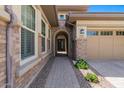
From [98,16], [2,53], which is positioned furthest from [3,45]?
[98,16]


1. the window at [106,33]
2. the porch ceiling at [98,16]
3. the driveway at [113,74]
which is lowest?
the driveway at [113,74]

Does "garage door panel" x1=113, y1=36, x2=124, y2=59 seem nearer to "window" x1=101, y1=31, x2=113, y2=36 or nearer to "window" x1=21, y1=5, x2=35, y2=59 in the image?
"window" x1=101, y1=31, x2=113, y2=36

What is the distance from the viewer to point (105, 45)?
51.5ft

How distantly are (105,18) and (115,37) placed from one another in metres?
2.05

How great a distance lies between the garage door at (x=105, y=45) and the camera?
15610mm

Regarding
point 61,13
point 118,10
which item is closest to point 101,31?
point 118,10

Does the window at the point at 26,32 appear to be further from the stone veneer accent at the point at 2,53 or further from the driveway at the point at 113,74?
the driveway at the point at 113,74

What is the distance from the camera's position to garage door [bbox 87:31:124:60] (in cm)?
1561

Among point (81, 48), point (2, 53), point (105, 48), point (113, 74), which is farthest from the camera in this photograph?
point (105, 48)

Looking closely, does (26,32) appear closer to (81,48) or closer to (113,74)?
(113,74)

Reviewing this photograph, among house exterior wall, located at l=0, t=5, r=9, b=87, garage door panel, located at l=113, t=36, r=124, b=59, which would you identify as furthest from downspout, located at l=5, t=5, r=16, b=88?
garage door panel, located at l=113, t=36, r=124, b=59

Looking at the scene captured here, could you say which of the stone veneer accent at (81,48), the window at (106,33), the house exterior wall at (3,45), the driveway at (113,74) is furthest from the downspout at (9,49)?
the window at (106,33)

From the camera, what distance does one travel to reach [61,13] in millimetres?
22312
